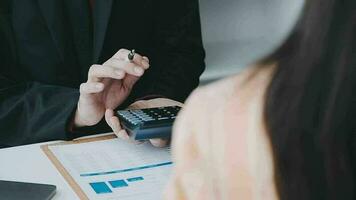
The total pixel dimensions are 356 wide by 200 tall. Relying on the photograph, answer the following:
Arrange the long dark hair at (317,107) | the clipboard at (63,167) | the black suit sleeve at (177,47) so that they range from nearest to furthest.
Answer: the long dark hair at (317,107) → the clipboard at (63,167) → the black suit sleeve at (177,47)

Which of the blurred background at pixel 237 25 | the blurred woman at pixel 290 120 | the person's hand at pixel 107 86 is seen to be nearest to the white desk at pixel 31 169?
the person's hand at pixel 107 86

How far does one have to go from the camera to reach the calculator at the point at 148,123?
0.85 m

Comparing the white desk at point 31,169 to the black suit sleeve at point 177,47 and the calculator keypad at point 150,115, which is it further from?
the black suit sleeve at point 177,47

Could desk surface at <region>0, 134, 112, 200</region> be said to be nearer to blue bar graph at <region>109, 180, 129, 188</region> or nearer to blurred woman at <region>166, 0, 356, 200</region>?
blue bar graph at <region>109, 180, 129, 188</region>

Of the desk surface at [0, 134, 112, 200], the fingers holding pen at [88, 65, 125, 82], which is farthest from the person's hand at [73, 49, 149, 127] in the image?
the desk surface at [0, 134, 112, 200]

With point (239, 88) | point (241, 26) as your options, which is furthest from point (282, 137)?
point (241, 26)

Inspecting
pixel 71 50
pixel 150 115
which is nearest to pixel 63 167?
pixel 150 115

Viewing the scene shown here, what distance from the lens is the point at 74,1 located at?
111cm

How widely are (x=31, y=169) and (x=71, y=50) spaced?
1.29ft

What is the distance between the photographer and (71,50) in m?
1.15

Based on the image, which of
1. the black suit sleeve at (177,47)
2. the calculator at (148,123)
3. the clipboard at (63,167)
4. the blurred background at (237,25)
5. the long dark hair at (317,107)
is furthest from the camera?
the blurred background at (237,25)

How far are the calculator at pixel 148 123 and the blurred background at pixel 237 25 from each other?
1.66 metres

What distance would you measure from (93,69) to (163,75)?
336mm

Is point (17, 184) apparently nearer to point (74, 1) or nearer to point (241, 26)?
point (74, 1)
